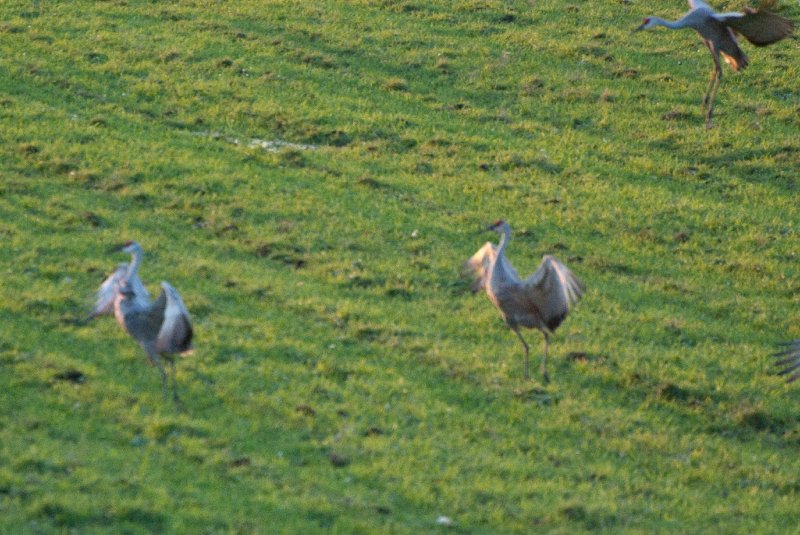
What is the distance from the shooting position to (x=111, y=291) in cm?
1265

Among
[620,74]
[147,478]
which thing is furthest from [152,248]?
[620,74]

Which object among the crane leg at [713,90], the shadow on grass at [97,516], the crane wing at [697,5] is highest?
the crane wing at [697,5]

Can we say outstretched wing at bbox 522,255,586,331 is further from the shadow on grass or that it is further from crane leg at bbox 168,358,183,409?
the shadow on grass

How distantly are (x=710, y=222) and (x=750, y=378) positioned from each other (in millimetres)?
4736

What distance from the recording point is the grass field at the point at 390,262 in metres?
10.6

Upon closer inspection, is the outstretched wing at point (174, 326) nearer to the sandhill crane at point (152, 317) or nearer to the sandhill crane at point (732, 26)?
the sandhill crane at point (152, 317)

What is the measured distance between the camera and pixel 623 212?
1811 centimetres

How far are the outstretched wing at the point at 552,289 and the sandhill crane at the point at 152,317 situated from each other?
347 cm

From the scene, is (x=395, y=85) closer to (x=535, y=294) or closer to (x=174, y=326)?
(x=535, y=294)

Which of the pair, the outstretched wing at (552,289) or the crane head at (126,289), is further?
the outstretched wing at (552,289)

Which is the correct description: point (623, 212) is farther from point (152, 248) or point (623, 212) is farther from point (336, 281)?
point (152, 248)

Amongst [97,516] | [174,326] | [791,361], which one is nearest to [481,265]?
[791,361]

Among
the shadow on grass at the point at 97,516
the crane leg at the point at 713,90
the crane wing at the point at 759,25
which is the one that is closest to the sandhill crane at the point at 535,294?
the shadow on grass at the point at 97,516

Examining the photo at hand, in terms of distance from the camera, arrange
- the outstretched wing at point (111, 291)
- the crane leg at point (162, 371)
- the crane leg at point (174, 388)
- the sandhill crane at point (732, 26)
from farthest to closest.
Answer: the sandhill crane at point (732, 26) < the outstretched wing at point (111, 291) < the crane leg at point (162, 371) < the crane leg at point (174, 388)
